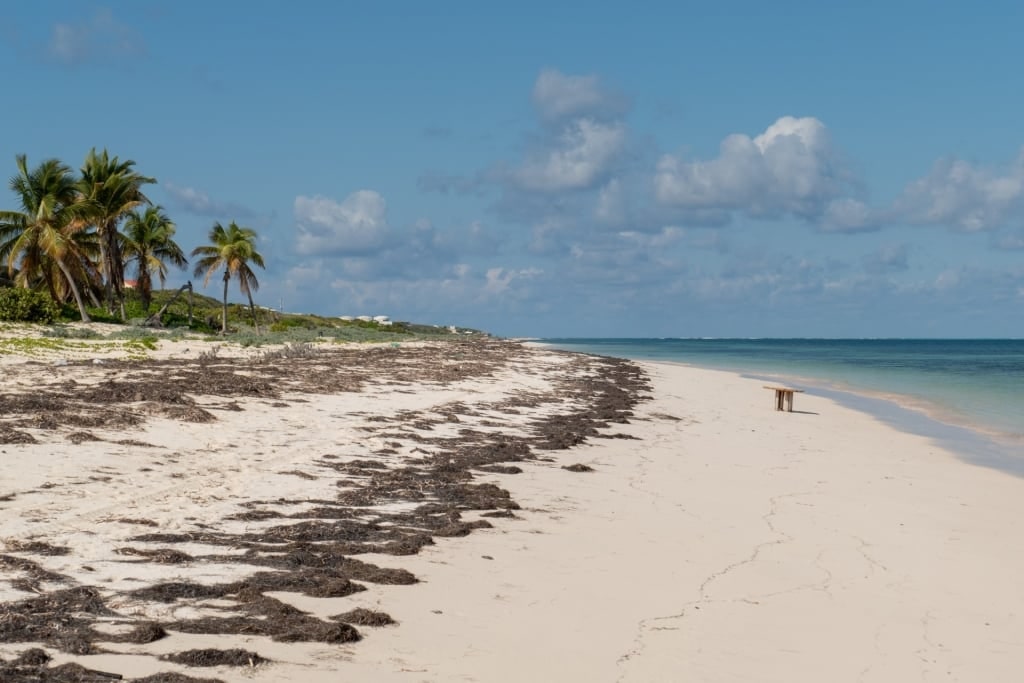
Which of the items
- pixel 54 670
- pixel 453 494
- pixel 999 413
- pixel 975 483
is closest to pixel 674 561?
pixel 453 494

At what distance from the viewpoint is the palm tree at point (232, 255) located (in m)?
54.0

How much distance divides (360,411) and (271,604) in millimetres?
10773

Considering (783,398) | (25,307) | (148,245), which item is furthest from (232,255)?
(783,398)

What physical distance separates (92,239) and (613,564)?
1855 inches

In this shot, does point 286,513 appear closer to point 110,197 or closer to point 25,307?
point 25,307

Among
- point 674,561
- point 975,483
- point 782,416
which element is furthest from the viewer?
point 782,416

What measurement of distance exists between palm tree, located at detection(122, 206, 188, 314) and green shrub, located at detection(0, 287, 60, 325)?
16874mm

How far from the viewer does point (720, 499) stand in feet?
34.3

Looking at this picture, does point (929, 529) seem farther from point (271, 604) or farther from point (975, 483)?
point (271, 604)

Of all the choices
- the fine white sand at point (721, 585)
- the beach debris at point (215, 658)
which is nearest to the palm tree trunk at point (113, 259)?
the fine white sand at point (721, 585)

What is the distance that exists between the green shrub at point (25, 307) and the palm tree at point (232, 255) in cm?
1850

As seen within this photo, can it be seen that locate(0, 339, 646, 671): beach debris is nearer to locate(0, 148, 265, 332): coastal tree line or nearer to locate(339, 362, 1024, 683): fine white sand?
locate(339, 362, 1024, 683): fine white sand

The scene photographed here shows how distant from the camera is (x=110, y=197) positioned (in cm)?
4694

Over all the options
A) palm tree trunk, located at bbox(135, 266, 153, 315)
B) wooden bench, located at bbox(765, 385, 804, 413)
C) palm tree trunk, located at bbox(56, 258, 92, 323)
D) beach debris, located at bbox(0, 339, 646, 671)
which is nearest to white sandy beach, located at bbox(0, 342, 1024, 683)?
beach debris, located at bbox(0, 339, 646, 671)
